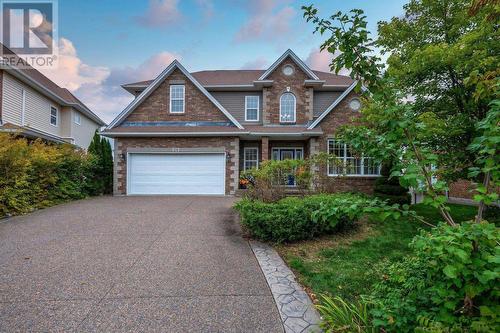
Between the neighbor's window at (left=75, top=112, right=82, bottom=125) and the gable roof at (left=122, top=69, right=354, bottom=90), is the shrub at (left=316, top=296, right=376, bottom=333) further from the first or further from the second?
the neighbor's window at (left=75, top=112, right=82, bottom=125)

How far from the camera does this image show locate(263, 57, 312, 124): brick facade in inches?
637

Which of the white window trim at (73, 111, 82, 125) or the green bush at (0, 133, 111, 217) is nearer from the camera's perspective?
the green bush at (0, 133, 111, 217)

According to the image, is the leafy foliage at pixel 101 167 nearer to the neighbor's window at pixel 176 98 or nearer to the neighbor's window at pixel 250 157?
the neighbor's window at pixel 176 98

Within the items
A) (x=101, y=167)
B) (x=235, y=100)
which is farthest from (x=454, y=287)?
(x=101, y=167)

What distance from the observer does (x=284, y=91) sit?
53.4 ft

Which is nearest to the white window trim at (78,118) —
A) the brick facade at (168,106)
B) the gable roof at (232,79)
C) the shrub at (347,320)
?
the gable roof at (232,79)

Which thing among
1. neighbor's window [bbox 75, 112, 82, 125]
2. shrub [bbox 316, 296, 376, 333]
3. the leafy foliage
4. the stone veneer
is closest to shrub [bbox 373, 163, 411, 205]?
the stone veneer

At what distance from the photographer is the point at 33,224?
24.3 ft

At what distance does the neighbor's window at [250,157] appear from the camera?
53.4ft

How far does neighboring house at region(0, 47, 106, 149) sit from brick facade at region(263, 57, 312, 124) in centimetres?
1188

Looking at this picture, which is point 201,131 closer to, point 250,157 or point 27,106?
point 250,157

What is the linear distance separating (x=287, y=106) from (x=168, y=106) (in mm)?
6959

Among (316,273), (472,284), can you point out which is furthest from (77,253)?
(472,284)

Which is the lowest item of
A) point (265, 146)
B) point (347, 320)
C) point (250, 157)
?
point (347, 320)
